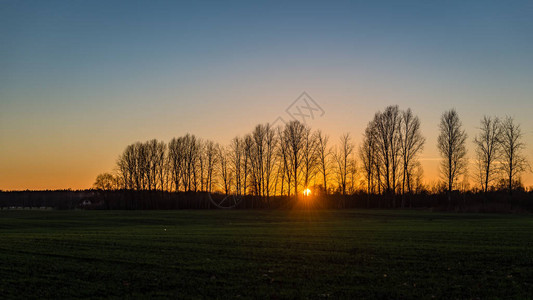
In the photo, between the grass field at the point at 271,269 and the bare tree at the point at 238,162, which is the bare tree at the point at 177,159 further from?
the grass field at the point at 271,269

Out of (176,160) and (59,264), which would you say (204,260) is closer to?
(59,264)

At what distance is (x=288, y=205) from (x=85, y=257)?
79820 millimetres

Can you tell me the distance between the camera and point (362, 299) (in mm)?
12414

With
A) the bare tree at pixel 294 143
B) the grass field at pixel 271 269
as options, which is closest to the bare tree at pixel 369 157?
the bare tree at pixel 294 143

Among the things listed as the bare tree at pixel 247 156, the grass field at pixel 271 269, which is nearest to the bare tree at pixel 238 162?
the bare tree at pixel 247 156

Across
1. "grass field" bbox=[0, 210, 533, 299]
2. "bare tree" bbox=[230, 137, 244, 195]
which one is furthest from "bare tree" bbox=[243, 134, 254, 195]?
"grass field" bbox=[0, 210, 533, 299]

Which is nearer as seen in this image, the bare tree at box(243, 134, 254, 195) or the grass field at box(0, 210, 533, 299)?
the grass field at box(0, 210, 533, 299)

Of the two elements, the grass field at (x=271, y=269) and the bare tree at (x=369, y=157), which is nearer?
the grass field at (x=271, y=269)

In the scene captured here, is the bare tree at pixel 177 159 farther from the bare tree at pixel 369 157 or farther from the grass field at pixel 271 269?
the grass field at pixel 271 269

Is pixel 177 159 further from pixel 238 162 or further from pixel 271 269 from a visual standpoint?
pixel 271 269

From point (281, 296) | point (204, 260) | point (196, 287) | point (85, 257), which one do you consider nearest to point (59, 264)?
point (85, 257)

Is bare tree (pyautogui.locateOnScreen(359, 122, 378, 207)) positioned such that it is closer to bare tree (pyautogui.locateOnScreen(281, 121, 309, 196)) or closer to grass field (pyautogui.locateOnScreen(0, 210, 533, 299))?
bare tree (pyautogui.locateOnScreen(281, 121, 309, 196))

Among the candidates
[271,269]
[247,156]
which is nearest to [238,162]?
[247,156]

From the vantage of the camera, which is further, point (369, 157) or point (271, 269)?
point (369, 157)
